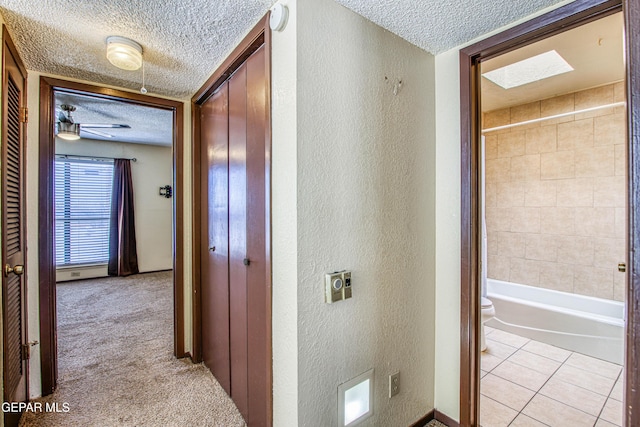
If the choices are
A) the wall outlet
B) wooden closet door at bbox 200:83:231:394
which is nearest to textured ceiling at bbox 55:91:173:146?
wooden closet door at bbox 200:83:231:394

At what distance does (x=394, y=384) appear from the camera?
4.94 ft

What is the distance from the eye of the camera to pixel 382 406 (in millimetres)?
1464

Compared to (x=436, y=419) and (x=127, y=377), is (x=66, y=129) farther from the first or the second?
(x=436, y=419)

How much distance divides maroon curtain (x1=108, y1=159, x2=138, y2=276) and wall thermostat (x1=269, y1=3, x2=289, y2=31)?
16.4ft

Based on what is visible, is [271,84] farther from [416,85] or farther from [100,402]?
[100,402]

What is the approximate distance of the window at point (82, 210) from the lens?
15.7 feet

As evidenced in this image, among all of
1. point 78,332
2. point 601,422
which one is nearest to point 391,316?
point 601,422

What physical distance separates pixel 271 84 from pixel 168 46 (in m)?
0.78

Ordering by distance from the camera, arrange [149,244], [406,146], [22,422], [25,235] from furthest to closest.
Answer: [149,244] < [25,235] < [22,422] < [406,146]

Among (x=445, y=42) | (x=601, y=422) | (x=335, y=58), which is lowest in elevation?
(x=601, y=422)

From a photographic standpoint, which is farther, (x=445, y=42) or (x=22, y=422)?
(x=22, y=422)

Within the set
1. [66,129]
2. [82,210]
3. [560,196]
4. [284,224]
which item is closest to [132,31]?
[284,224]

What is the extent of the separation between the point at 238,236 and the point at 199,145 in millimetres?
1019

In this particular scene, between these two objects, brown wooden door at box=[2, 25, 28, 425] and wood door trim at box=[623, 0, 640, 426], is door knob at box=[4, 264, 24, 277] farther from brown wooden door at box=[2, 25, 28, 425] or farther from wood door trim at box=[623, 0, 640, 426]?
wood door trim at box=[623, 0, 640, 426]
